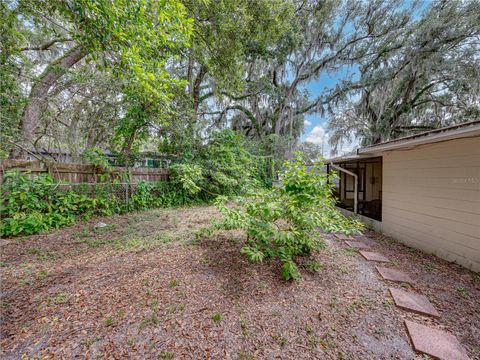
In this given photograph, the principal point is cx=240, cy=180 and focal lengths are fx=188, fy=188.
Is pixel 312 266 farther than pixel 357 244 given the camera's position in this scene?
No

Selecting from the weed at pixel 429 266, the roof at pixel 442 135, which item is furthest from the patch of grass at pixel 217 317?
the roof at pixel 442 135

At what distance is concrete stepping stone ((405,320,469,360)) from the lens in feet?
4.72

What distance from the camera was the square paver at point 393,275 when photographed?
244 centimetres

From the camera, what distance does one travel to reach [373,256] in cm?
309

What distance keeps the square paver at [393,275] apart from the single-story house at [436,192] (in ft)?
3.85

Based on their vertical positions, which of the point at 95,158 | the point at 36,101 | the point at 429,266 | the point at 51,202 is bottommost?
the point at 429,266

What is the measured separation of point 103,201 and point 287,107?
31.9 ft

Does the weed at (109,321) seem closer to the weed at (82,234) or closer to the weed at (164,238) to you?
the weed at (164,238)

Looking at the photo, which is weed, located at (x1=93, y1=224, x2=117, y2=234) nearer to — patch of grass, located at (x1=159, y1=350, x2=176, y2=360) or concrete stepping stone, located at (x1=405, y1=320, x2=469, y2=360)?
patch of grass, located at (x1=159, y1=350, x2=176, y2=360)

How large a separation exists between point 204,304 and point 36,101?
20.8ft

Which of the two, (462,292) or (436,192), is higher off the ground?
(436,192)

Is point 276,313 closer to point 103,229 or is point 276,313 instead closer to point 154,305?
point 154,305

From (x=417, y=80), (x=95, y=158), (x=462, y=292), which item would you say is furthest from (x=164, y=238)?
(x=417, y=80)

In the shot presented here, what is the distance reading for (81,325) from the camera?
1569 mm
